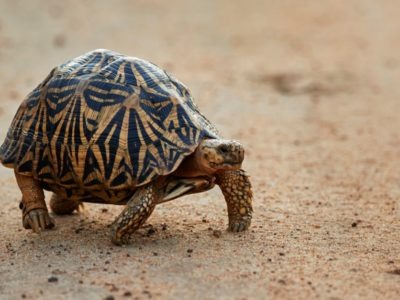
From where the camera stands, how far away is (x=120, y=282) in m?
4.94

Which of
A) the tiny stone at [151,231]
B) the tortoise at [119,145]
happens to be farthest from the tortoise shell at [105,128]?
the tiny stone at [151,231]

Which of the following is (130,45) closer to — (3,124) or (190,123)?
(3,124)

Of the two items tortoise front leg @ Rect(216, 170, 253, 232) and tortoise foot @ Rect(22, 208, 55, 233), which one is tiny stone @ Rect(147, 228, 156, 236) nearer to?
tortoise front leg @ Rect(216, 170, 253, 232)

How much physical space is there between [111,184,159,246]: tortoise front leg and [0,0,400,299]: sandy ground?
0.12 m

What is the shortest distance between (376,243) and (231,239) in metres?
1.10

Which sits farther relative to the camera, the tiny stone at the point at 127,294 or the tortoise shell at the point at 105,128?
the tortoise shell at the point at 105,128

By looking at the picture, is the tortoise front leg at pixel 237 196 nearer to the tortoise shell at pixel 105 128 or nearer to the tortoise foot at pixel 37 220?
the tortoise shell at pixel 105 128

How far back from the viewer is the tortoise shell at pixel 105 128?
5629 mm

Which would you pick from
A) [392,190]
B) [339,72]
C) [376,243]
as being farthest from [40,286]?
[339,72]

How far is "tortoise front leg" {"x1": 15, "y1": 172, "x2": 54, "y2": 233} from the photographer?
617cm

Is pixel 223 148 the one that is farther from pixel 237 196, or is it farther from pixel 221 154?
pixel 237 196

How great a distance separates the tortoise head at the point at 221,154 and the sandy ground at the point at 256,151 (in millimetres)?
585

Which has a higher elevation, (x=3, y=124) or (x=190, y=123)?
(x=190, y=123)

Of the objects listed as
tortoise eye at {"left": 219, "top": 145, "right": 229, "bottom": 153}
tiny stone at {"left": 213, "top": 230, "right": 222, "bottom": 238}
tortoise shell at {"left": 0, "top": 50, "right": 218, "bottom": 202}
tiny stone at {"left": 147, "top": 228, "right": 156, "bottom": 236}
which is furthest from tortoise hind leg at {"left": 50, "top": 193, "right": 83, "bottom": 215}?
tortoise eye at {"left": 219, "top": 145, "right": 229, "bottom": 153}
